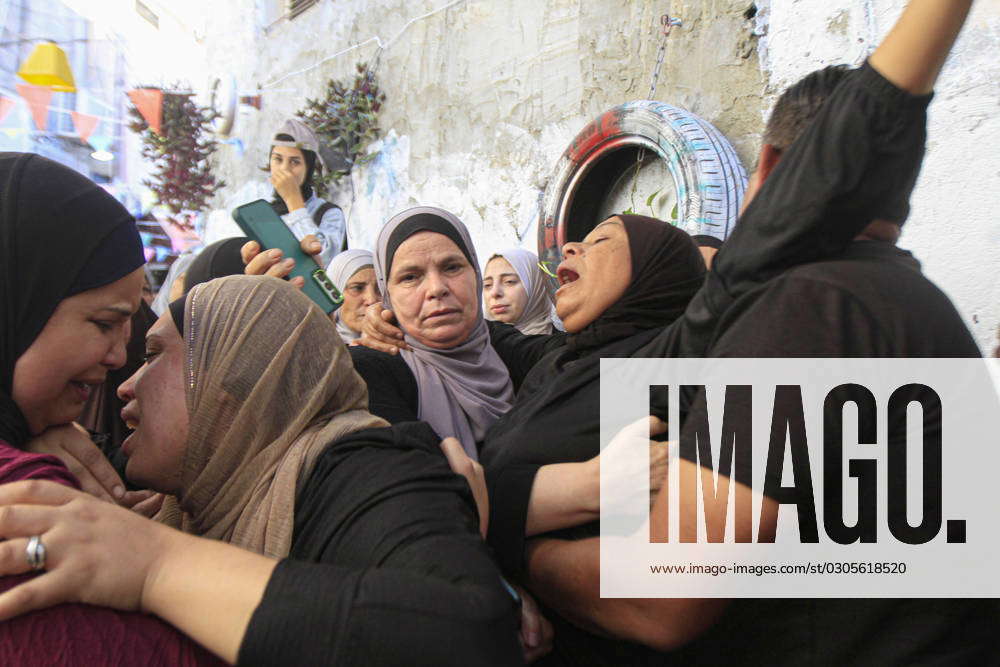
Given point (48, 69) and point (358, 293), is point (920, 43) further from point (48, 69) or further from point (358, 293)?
point (48, 69)

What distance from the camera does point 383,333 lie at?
2391 millimetres

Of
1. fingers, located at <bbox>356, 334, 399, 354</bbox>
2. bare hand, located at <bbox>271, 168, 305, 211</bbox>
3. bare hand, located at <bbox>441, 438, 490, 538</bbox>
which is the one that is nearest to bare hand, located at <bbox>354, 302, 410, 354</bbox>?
fingers, located at <bbox>356, 334, 399, 354</bbox>

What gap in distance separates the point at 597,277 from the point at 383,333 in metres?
0.82

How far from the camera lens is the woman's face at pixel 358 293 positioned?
13.0ft

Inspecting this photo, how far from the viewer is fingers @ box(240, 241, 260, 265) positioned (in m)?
2.29

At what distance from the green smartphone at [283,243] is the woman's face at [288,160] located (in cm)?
318

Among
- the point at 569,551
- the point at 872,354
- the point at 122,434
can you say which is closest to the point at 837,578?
the point at 872,354

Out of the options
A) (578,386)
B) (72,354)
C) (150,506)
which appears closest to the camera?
(72,354)

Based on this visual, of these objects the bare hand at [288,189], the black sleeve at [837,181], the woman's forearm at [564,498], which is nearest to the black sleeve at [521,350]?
the woman's forearm at [564,498]

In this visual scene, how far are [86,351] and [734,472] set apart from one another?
1.05 m

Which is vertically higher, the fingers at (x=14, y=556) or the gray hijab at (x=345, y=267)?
the gray hijab at (x=345, y=267)

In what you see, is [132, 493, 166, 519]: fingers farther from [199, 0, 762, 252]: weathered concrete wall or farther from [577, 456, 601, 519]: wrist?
[199, 0, 762, 252]: weathered concrete wall

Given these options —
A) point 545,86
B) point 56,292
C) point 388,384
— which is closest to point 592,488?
point 388,384

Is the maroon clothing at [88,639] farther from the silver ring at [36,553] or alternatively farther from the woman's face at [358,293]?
the woman's face at [358,293]
